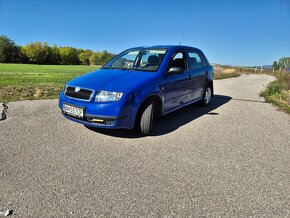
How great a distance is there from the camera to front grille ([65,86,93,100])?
4.16 metres

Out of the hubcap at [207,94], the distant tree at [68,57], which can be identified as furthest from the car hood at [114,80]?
the distant tree at [68,57]

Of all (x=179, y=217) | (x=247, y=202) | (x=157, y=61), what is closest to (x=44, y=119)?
(x=157, y=61)

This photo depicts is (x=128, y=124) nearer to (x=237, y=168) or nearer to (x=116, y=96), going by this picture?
(x=116, y=96)

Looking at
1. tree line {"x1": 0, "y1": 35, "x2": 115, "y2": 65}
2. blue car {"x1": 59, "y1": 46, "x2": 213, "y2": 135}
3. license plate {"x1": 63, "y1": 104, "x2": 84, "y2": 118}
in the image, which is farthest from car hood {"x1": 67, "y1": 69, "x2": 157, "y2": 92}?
tree line {"x1": 0, "y1": 35, "x2": 115, "y2": 65}

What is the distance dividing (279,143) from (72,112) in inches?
148

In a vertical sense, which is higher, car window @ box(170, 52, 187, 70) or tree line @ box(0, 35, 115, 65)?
tree line @ box(0, 35, 115, 65)

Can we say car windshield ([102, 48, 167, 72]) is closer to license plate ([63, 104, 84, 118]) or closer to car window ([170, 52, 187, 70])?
car window ([170, 52, 187, 70])

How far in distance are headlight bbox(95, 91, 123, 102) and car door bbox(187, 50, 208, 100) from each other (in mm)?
2418

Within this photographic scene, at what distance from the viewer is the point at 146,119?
174 inches

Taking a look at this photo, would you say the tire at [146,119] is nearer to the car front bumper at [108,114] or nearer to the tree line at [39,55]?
the car front bumper at [108,114]

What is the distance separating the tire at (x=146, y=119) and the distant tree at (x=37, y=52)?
84.5m

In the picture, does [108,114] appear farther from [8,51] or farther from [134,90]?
[8,51]

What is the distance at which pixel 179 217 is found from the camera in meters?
2.32

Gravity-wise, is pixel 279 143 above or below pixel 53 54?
below
